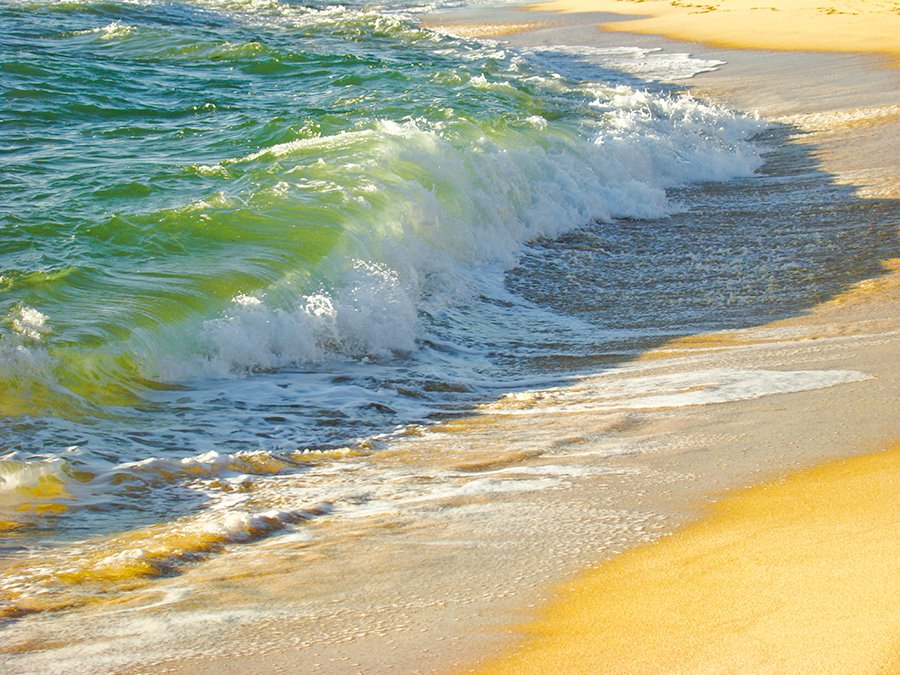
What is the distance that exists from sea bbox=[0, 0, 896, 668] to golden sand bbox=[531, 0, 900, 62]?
967 centimetres

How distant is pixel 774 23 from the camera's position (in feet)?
94.4

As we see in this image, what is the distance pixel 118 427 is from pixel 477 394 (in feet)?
6.64

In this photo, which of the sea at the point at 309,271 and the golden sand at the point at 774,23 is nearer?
the sea at the point at 309,271

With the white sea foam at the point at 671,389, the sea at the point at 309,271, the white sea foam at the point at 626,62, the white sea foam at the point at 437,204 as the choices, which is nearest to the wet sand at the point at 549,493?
the white sea foam at the point at 671,389

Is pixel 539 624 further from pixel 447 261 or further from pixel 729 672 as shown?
pixel 447 261

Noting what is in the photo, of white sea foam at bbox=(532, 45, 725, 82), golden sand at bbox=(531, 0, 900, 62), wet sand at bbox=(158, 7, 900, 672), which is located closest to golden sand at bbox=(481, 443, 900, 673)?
wet sand at bbox=(158, 7, 900, 672)

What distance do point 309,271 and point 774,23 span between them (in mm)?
24408

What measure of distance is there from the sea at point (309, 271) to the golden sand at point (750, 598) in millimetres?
1295

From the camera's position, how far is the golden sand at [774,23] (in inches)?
966

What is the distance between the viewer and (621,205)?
11.7 meters

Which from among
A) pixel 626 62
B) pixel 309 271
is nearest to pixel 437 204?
pixel 309 271

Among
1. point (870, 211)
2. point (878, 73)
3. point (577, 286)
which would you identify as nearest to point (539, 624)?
point (577, 286)

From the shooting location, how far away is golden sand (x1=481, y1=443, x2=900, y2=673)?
2.82 meters

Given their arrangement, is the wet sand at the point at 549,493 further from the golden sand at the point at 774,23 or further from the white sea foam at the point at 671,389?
the golden sand at the point at 774,23
